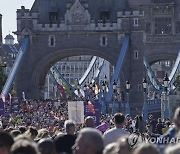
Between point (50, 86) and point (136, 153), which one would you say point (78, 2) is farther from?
point (50, 86)

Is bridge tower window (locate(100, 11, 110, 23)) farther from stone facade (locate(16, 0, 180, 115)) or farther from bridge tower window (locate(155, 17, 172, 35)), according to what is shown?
bridge tower window (locate(155, 17, 172, 35))

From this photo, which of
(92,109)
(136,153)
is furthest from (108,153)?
(92,109)

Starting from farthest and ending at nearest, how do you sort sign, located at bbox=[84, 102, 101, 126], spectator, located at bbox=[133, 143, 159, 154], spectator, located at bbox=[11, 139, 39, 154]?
sign, located at bbox=[84, 102, 101, 126] < spectator, located at bbox=[11, 139, 39, 154] < spectator, located at bbox=[133, 143, 159, 154]

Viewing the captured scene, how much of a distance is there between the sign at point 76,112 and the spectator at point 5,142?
15.1 m

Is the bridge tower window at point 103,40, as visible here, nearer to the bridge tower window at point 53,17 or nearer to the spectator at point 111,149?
the bridge tower window at point 53,17

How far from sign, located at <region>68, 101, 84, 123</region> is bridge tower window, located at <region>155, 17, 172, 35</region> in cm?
6025

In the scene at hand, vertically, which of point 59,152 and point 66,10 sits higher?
point 66,10

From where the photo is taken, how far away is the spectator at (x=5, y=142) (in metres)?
10.1

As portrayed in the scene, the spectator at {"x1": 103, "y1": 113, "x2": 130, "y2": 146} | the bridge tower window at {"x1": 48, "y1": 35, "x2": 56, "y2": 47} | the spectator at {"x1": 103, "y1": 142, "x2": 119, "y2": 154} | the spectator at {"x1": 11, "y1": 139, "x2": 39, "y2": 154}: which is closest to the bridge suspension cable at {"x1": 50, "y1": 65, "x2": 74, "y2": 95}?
the bridge tower window at {"x1": 48, "y1": 35, "x2": 56, "y2": 47}

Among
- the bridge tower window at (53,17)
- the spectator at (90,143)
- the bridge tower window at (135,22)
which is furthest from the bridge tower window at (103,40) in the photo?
the spectator at (90,143)

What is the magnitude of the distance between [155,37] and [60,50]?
1996 cm

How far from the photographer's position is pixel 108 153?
939 cm

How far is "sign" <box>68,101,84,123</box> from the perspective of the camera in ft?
84.2

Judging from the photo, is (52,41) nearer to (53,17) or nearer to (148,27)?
(53,17)
